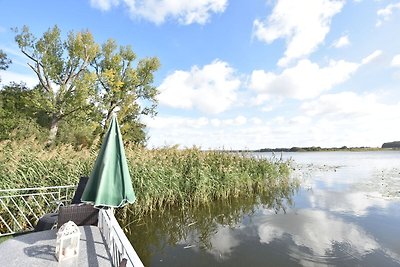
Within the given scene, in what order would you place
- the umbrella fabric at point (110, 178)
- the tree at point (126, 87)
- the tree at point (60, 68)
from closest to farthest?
1. the umbrella fabric at point (110, 178)
2. the tree at point (60, 68)
3. the tree at point (126, 87)

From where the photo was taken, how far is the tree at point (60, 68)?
20.0 metres

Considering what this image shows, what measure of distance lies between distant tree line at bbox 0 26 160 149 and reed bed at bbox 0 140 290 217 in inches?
378

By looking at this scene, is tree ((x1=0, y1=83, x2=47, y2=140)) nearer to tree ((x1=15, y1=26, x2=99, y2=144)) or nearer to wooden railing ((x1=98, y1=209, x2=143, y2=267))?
tree ((x1=15, y1=26, x2=99, y2=144))

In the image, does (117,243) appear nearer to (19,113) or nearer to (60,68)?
(19,113)

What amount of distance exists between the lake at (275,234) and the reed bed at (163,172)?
1.96 feet

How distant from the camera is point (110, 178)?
3234mm

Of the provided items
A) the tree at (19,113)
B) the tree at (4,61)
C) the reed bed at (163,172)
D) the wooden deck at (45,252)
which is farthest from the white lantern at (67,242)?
the tree at (4,61)

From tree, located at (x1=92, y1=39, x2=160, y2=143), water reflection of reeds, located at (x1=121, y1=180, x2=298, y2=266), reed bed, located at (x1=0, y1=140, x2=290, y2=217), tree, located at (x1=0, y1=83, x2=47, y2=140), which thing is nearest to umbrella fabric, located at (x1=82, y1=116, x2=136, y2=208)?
water reflection of reeds, located at (x1=121, y1=180, x2=298, y2=266)

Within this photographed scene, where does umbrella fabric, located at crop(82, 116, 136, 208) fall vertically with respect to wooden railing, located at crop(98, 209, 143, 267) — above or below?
above

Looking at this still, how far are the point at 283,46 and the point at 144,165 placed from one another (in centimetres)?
745

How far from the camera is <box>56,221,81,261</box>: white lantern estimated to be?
278cm

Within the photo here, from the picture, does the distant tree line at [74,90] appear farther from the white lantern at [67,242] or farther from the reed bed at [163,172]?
the white lantern at [67,242]

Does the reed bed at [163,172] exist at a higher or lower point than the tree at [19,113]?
lower

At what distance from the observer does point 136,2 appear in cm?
705
